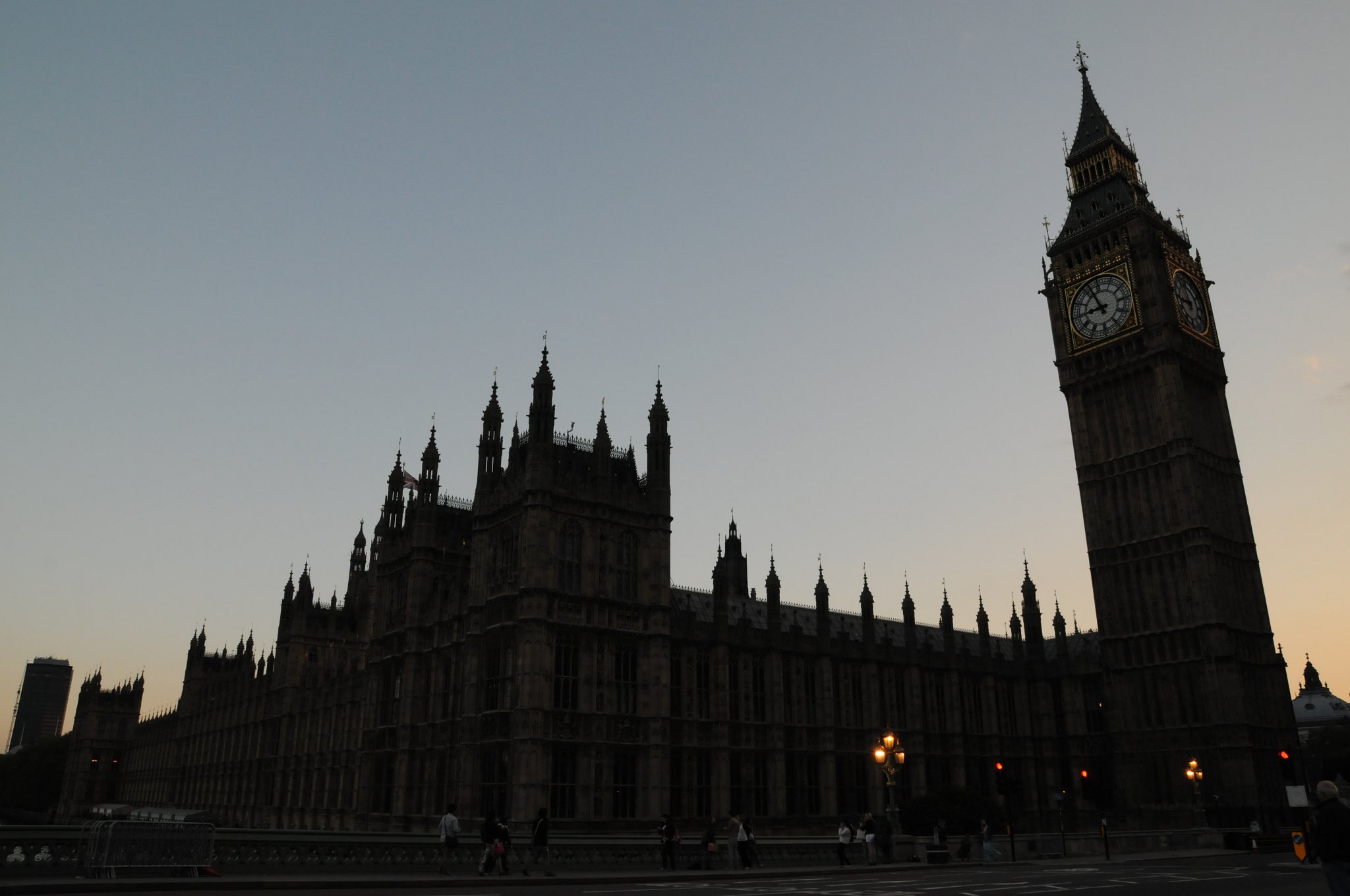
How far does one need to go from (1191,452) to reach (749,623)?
1445 inches

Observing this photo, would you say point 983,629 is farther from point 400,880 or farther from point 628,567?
point 400,880

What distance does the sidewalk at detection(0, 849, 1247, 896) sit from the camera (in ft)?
65.6

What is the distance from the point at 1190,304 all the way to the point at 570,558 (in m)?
56.5

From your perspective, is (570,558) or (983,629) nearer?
(570,558)

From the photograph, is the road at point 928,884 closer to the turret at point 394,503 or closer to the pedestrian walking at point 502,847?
the pedestrian walking at point 502,847

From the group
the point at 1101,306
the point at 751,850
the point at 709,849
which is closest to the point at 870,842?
the point at 751,850

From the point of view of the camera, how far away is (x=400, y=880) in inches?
980

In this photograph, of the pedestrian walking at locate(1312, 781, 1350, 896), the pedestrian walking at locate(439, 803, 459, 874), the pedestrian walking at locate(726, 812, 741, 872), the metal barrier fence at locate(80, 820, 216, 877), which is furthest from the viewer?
the pedestrian walking at locate(726, 812, 741, 872)

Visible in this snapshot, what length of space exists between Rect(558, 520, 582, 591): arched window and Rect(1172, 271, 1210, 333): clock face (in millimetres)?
52337

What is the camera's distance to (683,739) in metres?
51.9

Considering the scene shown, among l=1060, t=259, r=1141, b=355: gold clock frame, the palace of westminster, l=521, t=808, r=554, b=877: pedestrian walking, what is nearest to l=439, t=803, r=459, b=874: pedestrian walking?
l=521, t=808, r=554, b=877: pedestrian walking

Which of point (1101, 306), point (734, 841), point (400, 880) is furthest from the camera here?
point (1101, 306)

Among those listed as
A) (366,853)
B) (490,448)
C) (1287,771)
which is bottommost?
(366,853)

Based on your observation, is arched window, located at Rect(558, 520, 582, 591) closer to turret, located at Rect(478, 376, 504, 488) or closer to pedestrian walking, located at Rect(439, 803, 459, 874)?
turret, located at Rect(478, 376, 504, 488)
